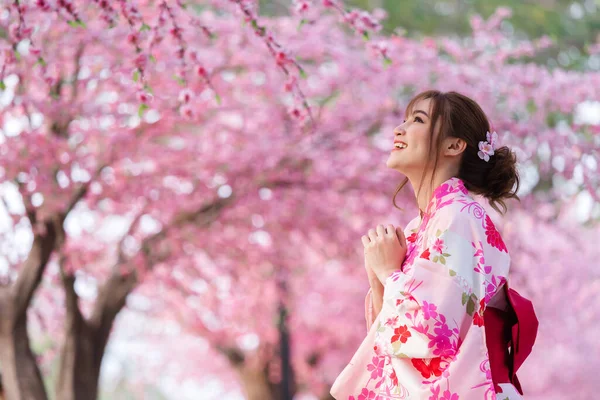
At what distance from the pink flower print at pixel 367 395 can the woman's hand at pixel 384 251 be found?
32 centimetres

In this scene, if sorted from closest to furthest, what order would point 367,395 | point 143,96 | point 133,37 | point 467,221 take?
1. point 467,221
2. point 367,395
3. point 143,96
4. point 133,37

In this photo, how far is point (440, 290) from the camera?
211cm

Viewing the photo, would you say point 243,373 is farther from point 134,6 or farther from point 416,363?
point 416,363

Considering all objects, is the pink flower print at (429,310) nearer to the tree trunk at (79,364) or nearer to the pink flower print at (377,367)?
the pink flower print at (377,367)

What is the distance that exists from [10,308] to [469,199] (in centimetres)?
431

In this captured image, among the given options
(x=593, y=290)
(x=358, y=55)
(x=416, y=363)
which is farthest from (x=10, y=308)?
(x=593, y=290)

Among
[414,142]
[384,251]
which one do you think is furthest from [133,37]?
[384,251]

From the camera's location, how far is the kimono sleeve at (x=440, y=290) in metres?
2.10

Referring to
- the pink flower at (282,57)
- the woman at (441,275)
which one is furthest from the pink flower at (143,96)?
the woman at (441,275)

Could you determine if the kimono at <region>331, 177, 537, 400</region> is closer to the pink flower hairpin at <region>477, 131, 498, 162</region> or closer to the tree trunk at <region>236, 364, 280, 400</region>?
the pink flower hairpin at <region>477, 131, 498, 162</region>

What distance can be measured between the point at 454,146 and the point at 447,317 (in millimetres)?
552

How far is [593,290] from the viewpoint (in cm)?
1273

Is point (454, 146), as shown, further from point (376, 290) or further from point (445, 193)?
point (376, 290)

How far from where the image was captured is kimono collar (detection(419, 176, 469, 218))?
2.27 metres
